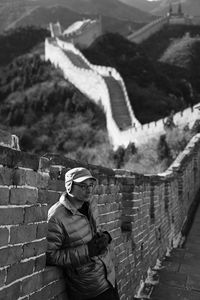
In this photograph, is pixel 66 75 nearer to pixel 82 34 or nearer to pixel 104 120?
pixel 104 120

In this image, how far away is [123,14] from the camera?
16388cm

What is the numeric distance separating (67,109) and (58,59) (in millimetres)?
12721

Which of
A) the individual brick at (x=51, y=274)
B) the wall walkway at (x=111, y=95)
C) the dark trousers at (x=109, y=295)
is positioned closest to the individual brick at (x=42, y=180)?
the individual brick at (x=51, y=274)

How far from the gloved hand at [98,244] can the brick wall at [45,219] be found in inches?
9.5

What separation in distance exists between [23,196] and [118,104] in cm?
3683

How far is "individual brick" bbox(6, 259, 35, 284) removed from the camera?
2.72 metres

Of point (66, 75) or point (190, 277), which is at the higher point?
point (66, 75)

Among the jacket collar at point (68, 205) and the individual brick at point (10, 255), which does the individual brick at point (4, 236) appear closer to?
the individual brick at point (10, 255)

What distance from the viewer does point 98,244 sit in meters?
3.39

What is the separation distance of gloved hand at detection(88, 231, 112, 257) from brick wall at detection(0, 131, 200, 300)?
24 cm

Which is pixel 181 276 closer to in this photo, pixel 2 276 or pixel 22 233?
pixel 22 233

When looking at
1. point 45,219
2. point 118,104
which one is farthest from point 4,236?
point 118,104

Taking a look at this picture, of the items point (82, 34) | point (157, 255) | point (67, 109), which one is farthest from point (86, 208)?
point (82, 34)

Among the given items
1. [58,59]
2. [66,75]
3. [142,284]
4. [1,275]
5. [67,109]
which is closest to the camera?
[1,275]
